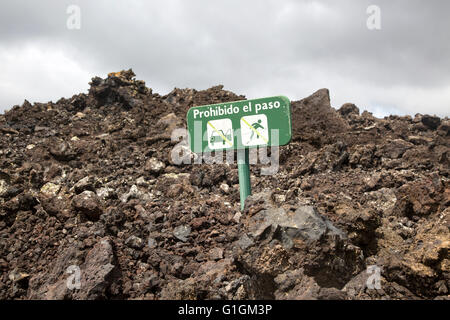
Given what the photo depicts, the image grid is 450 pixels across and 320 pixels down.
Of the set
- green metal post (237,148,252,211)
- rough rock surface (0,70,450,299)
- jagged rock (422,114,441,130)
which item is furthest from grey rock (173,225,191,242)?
jagged rock (422,114,441,130)

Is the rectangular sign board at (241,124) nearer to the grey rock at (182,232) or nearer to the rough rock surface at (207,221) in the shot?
the rough rock surface at (207,221)

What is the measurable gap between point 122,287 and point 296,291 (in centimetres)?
154

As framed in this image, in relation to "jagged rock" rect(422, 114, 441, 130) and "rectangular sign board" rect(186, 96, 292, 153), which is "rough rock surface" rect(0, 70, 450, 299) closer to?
"rectangular sign board" rect(186, 96, 292, 153)

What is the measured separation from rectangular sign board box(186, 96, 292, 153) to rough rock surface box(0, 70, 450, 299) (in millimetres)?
803

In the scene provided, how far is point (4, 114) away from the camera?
30.4 feet

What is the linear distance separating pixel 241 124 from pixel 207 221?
1.22 metres

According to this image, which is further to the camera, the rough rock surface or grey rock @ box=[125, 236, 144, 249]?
grey rock @ box=[125, 236, 144, 249]

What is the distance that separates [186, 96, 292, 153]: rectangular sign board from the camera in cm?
392

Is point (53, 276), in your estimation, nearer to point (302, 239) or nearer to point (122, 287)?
point (122, 287)

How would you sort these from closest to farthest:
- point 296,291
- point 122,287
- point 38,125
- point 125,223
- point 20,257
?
point 296,291
point 122,287
point 20,257
point 125,223
point 38,125

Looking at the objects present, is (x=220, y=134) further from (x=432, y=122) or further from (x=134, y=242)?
(x=432, y=122)

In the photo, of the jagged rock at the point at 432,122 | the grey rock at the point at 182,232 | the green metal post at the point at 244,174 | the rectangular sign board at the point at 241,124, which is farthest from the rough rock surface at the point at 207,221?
the jagged rock at the point at 432,122

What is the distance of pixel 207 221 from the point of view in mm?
4016

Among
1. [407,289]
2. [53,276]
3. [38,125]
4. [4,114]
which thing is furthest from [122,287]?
[4,114]
